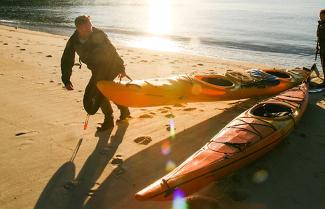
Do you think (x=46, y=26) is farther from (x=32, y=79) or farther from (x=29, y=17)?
(x=32, y=79)

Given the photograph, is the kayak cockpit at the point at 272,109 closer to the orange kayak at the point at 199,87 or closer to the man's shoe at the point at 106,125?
the orange kayak at the point at 199,87

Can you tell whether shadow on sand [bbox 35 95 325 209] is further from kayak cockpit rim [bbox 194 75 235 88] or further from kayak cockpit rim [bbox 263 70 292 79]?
kayak cockpit rim [bbox 263 70 292 79]

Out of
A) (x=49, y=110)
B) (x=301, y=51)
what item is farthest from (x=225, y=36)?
(x=49, y=110)

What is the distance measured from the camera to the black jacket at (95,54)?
20.3 feet

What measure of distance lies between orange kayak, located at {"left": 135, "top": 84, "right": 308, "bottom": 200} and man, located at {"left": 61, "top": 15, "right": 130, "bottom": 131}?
7.94 feet

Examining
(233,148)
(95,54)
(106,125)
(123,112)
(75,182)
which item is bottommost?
(75,182)

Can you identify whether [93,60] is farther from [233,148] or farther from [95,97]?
[233,148]

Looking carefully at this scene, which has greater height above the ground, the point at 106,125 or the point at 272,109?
the point at 272,109

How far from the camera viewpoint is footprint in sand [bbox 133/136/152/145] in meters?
6.23

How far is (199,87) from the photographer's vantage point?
7.88 m

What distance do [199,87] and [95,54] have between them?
2715mm

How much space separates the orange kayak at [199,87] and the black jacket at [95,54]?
287 mm

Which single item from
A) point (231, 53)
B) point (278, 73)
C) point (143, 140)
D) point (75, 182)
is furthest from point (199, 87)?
point (231, 53)

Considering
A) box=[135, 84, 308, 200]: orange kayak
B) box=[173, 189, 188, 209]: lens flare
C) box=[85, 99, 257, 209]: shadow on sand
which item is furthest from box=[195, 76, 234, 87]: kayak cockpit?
box=[173, 189, 188, 209]: lens flare
